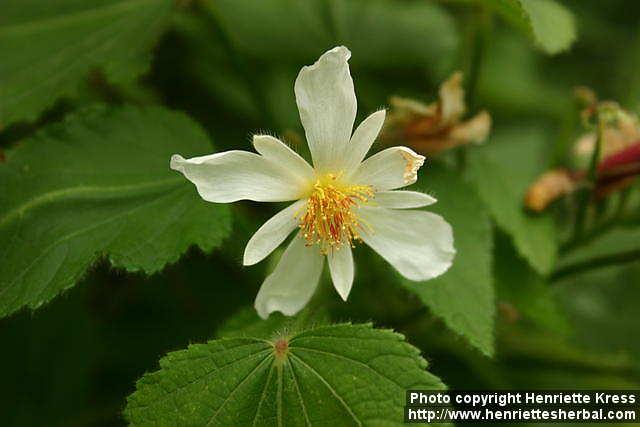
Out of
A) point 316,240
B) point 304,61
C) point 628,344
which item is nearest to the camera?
point 316,240

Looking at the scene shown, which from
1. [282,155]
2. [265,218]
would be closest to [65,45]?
[265,218]

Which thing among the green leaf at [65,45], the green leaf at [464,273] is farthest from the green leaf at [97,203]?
the green leaf at [464,273]

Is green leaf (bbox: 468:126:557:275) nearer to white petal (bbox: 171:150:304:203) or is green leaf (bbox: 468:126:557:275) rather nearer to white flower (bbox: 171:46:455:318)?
white flower (bbox: 171:46:455:318)

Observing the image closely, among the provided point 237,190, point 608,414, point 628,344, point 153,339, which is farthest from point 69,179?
point 628,344

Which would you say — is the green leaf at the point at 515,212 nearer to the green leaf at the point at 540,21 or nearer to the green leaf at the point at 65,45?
the green leaf at the point at 540,21

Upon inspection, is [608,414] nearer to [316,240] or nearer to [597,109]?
[597,109]

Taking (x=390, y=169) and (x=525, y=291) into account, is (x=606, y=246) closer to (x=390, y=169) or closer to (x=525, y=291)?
(x=525, y=291)
